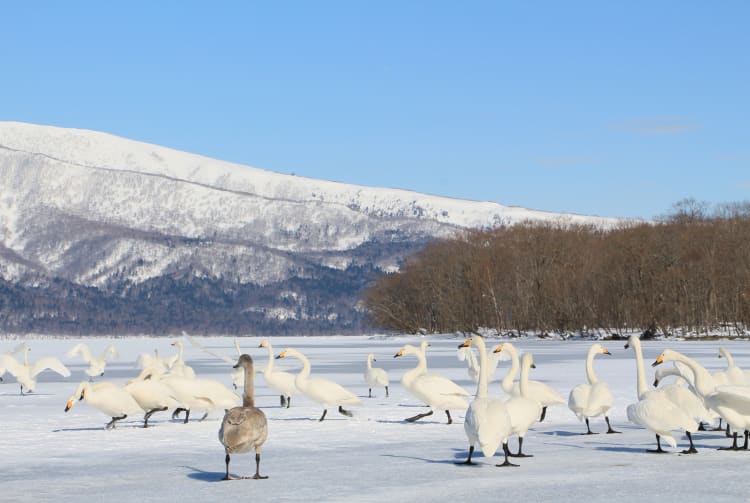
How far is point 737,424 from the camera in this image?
13.5 meters

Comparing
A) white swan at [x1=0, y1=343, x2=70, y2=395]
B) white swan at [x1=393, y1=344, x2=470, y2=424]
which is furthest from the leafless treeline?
white swan at [x1=393, y1=344, x2=470, y2=424]

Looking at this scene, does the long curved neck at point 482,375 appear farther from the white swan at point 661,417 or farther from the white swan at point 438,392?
the white swan at point 438,392

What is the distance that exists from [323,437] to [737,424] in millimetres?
6032

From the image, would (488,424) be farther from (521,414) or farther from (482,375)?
(482,375)

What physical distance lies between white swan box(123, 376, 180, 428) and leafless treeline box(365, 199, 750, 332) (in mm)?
65158

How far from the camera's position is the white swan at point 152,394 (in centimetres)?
1731

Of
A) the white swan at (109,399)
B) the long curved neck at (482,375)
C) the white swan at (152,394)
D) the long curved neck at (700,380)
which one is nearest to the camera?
the long curved neck at (482,375)

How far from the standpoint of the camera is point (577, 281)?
88.8m

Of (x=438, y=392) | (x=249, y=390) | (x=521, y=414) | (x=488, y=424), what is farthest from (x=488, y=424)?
(x=438, y=392)

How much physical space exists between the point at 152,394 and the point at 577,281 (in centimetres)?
7426

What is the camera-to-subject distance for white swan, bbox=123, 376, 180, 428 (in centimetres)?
1731

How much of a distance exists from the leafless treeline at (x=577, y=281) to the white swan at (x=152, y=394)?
65158mm

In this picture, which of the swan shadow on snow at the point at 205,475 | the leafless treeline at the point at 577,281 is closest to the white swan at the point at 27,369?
the swan shadow on snow at the point at 205,475

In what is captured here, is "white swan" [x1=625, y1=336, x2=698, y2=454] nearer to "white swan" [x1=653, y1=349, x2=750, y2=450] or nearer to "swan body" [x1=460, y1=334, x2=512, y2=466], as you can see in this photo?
"white swan" [x1=653, y1=349, x2=750, y2=450]
